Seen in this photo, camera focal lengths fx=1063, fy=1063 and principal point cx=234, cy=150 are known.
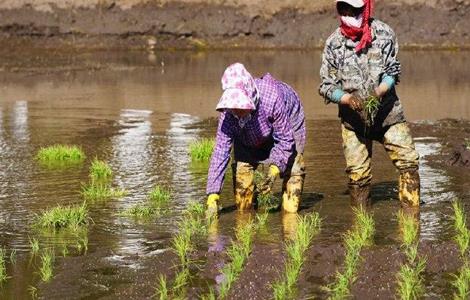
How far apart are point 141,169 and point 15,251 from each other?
3.16 m

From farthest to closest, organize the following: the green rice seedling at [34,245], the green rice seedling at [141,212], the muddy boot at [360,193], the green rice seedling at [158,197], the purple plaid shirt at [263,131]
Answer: the green rice seedling at [158,197] → the muddy boot at [360,193] → the green rice seedling at [141,212] → the purple plaid shirt at [263,131] → the green rice seedling at [34,245]

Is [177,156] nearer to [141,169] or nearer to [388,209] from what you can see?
[141,169]

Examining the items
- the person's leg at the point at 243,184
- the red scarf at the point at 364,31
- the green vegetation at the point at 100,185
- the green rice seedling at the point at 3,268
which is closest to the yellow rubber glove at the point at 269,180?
the person's leg at the point at 243,184

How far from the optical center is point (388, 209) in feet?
26.1

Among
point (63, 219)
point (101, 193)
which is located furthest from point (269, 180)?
point (101, 193)

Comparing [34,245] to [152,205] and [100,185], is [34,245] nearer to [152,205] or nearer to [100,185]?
[152,205]

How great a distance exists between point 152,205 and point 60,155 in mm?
2677

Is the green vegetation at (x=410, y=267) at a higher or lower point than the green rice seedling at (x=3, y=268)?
higher

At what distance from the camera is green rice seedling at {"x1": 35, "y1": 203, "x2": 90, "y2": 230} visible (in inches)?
301

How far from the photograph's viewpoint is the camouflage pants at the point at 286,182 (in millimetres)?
7836

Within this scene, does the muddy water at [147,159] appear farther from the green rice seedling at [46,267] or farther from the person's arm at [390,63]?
the person's arm at [390,63]

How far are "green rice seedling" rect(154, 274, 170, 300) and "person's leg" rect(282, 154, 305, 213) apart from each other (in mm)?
1919

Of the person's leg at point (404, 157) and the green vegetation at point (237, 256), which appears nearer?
the green vegetation at point (237, 256)

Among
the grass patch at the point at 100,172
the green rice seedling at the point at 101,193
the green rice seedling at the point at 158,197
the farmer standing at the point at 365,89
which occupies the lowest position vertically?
the grass patch at the point at 100,172
